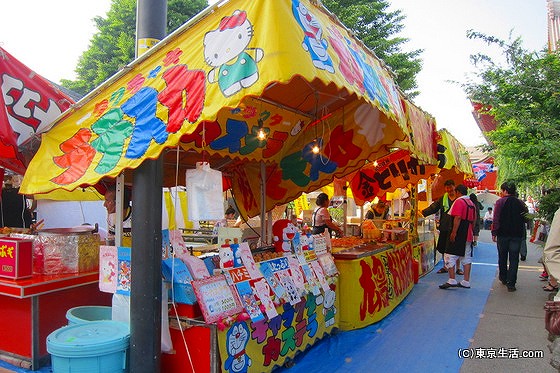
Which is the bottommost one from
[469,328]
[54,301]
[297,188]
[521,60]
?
[469,328]

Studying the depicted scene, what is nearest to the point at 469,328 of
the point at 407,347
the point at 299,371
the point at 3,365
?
A: the point at 407,347

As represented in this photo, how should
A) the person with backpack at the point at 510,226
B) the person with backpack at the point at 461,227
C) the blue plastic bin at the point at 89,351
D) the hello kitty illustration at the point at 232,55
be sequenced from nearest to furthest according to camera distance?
the hello kitty illustration at the point at 232,55
the blue plastic bin at the point at 89,351
the person with backpack at the point at 461,227
the person with backpack at the point at 510,226

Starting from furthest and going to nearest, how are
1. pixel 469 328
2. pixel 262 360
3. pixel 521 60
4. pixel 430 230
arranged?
pixel 430 230 < pixel 521 60 < pixel 469 328 < pixel 262 360

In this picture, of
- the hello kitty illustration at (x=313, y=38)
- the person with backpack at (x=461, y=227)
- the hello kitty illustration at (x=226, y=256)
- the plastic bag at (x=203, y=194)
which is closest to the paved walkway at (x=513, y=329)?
the person with backpack at (x=461, y=227)

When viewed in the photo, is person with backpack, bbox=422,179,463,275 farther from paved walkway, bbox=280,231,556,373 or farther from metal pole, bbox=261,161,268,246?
metal pole, bbox=261,161,268,246

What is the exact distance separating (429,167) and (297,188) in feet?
12.6

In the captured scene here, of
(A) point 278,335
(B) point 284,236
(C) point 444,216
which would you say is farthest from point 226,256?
(C) point 444,216

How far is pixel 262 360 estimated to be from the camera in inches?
161

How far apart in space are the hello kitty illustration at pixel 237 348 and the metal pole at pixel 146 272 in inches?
23.2

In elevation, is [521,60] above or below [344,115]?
above

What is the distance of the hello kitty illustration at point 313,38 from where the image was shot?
296 cm

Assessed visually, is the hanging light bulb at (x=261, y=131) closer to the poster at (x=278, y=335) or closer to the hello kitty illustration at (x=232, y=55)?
the poster at (x=278, y=335)

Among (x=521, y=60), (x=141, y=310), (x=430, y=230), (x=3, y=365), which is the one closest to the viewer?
(x=141, y=310)

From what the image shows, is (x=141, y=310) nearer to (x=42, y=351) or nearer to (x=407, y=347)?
(x=42, y=351)
